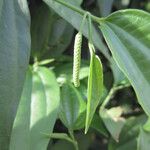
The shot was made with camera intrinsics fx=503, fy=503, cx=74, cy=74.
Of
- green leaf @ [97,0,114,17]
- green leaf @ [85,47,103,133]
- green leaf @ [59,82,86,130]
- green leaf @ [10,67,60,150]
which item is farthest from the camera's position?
green leaf @ [97,0,114,17]

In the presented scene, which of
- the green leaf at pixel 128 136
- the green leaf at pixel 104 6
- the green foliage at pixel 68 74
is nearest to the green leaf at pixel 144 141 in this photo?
the green foliage at pixel 68 74

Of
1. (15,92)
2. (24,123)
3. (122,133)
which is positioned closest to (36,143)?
(24,123)

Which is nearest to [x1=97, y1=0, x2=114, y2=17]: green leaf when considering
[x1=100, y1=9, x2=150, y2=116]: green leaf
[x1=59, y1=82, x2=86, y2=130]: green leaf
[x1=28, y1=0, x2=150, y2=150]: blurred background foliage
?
[x1=28, y1=0, x2=150, y2=150]: blurred background foliage

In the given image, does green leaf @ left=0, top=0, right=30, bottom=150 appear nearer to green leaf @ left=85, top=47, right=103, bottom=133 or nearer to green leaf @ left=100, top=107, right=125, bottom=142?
green leaf @ left=85, top=47, right=103, bottom=133

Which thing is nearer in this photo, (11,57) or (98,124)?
(11,57)

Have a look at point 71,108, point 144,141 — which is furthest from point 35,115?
point 144,141

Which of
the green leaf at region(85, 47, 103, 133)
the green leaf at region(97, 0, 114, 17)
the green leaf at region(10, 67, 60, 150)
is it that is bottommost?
the green leaf at region(10, 67, 60, 150)

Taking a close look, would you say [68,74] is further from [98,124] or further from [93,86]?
[93,86]
